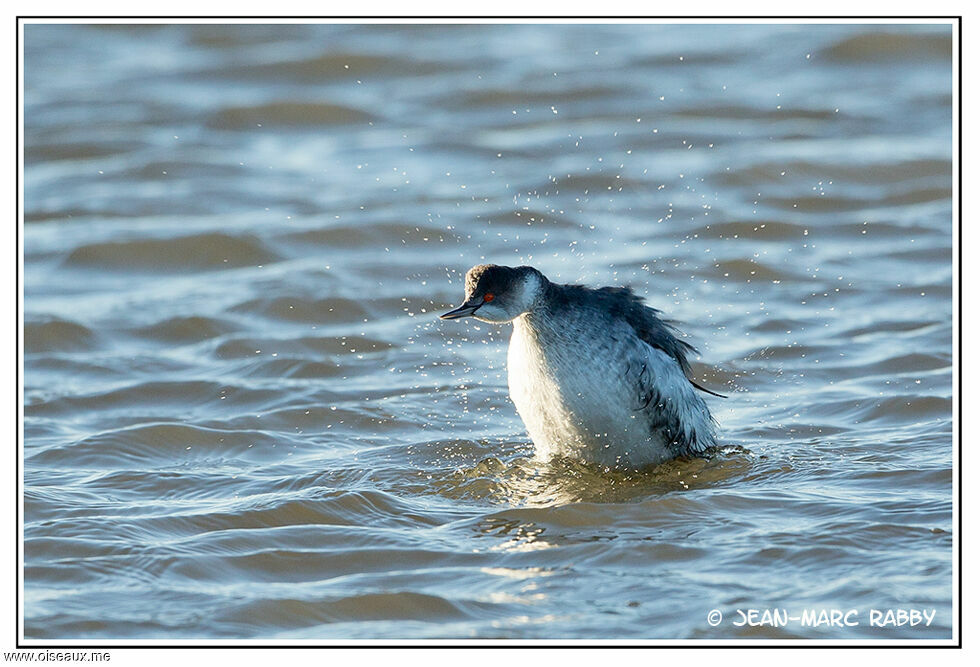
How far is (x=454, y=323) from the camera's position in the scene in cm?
1202

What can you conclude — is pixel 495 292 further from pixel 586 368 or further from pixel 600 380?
pixel 600 380

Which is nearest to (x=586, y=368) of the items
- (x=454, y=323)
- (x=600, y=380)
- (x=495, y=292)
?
(x=600, y=380)

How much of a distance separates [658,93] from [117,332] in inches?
335

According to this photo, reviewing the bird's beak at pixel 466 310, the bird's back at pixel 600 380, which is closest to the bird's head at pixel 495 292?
the bird's beak at pixel 466 310

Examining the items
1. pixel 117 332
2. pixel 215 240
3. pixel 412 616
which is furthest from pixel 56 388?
pixel 412 616

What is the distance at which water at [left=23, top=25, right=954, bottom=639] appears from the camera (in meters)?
7.32

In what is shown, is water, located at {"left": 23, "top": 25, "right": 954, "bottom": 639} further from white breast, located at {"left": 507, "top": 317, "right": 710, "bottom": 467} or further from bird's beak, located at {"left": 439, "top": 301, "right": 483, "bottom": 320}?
bird's beak, located at {"left": 439, "top": 301, "right": 483, "bottom": 320}

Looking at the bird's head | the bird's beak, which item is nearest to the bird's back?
the bird's head

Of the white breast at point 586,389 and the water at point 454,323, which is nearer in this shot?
the water at point 454,323

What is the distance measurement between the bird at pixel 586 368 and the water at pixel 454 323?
0.28 m

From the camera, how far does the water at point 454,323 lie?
7.32 meters

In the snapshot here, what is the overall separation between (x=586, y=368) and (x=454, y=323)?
13.0 feet

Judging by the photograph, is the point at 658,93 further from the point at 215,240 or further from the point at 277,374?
the point at 277,374

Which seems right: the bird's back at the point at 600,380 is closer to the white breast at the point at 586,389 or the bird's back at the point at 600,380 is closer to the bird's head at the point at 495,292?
the white breast at the point at 586,389
